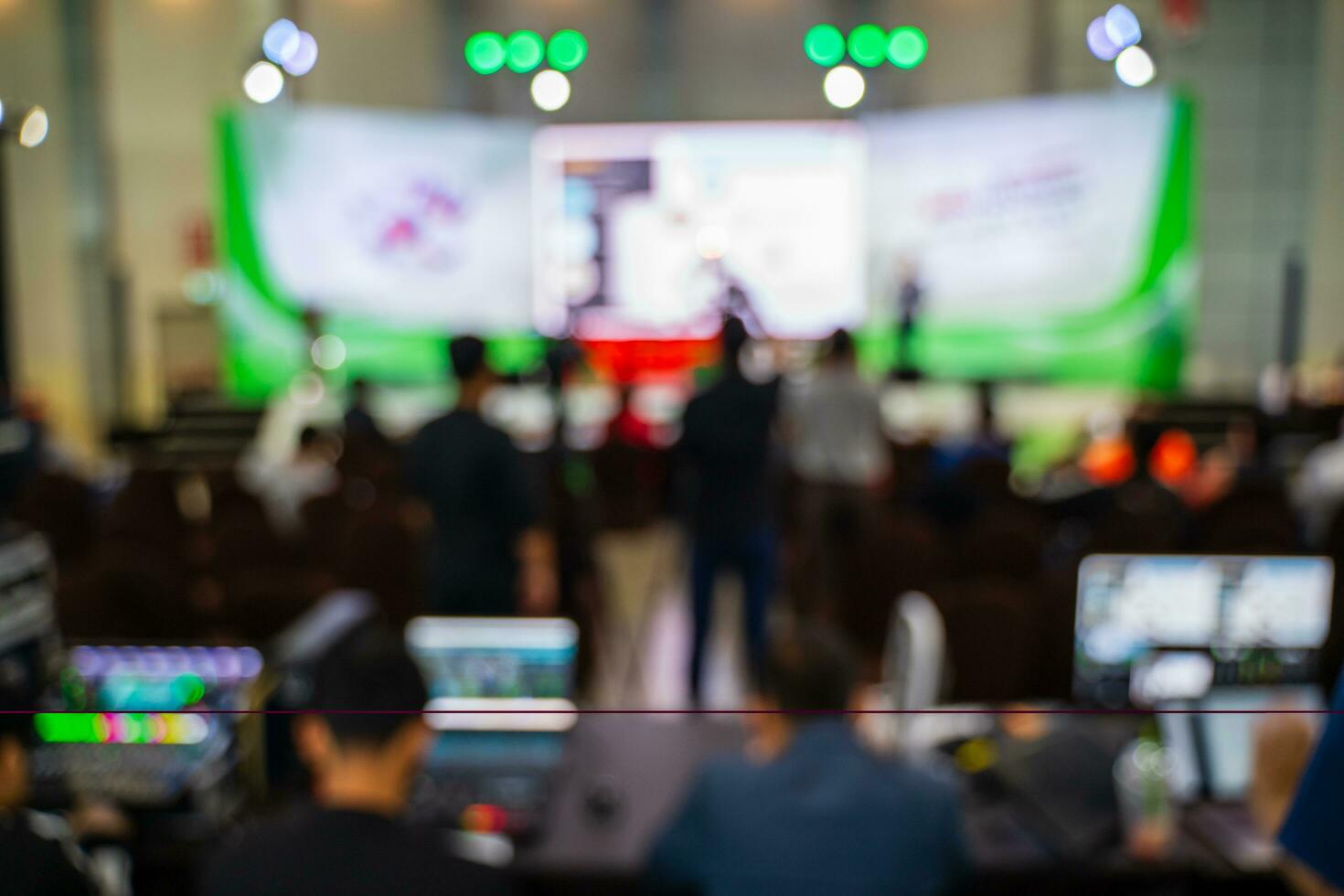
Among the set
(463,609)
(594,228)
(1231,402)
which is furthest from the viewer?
(594,228)

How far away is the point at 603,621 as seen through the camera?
5668mm

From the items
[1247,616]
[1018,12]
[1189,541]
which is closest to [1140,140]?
[1018,12]

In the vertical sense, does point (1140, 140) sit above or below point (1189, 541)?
above

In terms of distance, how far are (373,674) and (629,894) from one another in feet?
2.87

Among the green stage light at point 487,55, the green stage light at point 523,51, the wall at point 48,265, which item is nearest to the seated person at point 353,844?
the green stage light at point 487,55

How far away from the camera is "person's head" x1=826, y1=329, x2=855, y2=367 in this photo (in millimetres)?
5055

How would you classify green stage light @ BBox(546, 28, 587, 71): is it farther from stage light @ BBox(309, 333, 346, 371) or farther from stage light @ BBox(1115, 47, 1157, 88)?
stage light @ BBox(309, 333, 346, 371)

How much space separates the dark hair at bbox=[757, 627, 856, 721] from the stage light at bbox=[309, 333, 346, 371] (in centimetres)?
1087

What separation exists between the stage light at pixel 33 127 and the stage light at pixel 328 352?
10.8 meters

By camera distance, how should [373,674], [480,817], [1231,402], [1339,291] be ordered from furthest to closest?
[1231,402] → [1339,291] → [480,817] → [373,674]

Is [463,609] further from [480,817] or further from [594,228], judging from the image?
[594,228]

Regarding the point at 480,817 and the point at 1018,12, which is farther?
the point at 1018,12

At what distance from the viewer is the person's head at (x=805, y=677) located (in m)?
2.07

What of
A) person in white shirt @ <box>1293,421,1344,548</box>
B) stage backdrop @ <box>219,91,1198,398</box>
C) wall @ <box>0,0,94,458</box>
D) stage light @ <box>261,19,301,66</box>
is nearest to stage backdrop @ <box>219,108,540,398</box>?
stage backdrop @ <box>219,91,1198,398</box>
